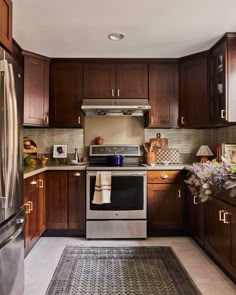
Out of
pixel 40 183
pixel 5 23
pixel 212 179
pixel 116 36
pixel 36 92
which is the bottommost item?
pixel 40 183

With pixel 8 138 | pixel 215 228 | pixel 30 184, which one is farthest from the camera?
pixel 30 184

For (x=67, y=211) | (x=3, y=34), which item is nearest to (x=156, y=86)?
(x=67, y=211)

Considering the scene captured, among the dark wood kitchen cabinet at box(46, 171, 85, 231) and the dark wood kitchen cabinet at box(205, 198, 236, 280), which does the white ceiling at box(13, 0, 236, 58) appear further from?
the dark wood kitchen cabinet at box(205, 198, 236, 280)

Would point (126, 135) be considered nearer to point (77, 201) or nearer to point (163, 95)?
point (163, 95)

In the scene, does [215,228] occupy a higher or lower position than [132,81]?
lower

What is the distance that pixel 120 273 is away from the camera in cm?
245

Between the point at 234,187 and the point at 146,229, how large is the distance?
1.61 meters

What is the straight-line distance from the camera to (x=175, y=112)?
3.66 m

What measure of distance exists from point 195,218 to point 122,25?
2.23m

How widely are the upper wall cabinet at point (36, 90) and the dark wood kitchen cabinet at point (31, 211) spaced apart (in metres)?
0.84

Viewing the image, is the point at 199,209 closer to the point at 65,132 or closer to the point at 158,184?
the point at 158,184

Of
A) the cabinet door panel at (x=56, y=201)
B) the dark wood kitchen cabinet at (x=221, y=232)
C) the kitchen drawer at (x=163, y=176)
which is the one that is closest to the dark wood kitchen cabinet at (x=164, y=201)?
the kitchen drawer at (x=163, y=176)

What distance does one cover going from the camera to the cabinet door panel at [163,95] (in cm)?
364

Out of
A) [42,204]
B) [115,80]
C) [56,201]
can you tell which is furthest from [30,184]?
[115,80]
